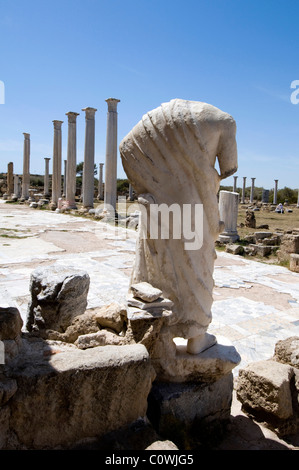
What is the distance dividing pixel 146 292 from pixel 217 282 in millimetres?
5414

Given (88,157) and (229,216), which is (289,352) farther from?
(88,157)

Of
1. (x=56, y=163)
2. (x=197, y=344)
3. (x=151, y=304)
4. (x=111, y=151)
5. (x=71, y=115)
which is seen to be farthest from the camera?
→ (x=56, y=163)

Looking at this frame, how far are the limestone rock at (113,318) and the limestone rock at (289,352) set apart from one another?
1960mm

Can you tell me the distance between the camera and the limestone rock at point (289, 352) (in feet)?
12.0

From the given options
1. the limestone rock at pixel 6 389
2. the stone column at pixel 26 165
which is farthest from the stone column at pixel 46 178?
the limestone rock at pixel 6 389

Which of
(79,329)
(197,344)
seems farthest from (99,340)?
(197,344)

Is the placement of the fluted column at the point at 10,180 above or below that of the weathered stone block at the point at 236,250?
above

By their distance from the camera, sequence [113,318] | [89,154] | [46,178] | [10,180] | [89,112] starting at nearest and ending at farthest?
[113,318] < [89,112] < [89,154] < [46,178] < [10,180]

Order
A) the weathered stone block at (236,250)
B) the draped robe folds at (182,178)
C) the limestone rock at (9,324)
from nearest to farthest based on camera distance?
the limestone rock at (9,324), the draped robe folds at (182,178), the weathered stone block at (236,250)

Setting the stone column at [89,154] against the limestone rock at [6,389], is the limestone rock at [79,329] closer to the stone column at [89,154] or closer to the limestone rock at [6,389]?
the limestone rock at [6,389]

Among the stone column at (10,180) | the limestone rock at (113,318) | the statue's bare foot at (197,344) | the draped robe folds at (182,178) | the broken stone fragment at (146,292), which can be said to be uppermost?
the stone column at (10,180)

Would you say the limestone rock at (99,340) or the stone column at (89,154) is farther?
the stone column at (89,154)

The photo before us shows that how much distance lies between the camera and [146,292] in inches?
95.5

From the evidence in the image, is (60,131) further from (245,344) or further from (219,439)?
(219,439)
